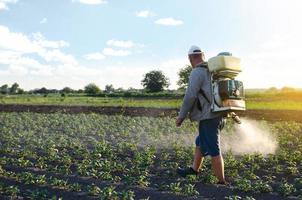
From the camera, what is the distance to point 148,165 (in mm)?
9164

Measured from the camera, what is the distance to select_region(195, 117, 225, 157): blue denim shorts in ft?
22.7

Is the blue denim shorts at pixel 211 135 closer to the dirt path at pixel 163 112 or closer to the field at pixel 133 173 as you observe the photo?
the field at pixel 133 173

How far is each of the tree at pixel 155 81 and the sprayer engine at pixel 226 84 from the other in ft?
252

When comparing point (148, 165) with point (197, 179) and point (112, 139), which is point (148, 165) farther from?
point (112, 139)

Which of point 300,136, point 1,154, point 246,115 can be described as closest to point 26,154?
point 1,154

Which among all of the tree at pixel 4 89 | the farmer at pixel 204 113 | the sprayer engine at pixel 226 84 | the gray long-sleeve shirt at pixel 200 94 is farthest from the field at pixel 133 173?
the tree at pixel 4 89

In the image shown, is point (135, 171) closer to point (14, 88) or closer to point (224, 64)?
point (224, 64)

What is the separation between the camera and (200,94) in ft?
23.1

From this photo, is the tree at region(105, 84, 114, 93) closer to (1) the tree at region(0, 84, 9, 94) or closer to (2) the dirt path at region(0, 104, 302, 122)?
(1) the tree at region(0, 84, 9, 94)

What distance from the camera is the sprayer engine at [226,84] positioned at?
676 centimetres

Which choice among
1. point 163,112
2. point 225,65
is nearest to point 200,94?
point 225,65

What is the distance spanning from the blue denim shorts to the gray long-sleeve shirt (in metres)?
0.10

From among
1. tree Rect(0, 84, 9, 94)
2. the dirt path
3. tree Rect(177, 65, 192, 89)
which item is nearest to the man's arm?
the dirt path

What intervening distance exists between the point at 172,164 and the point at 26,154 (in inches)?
133
